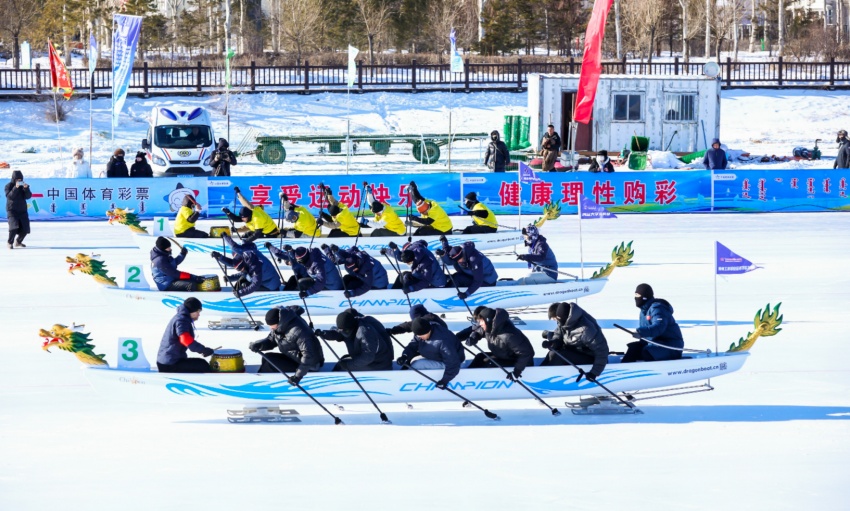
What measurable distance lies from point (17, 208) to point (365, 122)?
2021 centimetres

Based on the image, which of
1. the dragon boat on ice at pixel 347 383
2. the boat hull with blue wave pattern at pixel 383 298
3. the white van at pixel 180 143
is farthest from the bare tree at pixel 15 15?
the dragon boat on ice at pixel 347 383

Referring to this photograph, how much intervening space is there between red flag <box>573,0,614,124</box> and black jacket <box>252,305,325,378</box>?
57.7 feet

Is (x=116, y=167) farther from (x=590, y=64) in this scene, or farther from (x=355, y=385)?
(x=355, y=385)

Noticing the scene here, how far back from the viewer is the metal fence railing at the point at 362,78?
138 ft

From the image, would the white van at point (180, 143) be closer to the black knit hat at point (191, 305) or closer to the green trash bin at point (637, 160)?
the green trash bin at point (637, 160)

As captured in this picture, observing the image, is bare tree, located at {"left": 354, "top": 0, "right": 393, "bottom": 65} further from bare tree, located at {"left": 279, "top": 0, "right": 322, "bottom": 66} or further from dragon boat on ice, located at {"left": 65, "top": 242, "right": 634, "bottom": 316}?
dragon boat on ice, located at {"left": 65, "top": 242, "right": 634, "bottom": 316}

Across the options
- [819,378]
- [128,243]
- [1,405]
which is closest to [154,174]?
[128,243]

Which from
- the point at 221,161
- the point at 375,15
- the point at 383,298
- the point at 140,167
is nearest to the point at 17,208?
the point at 140,167

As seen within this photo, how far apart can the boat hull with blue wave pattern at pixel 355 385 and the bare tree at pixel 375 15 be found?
135 ft

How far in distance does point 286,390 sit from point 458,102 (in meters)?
32.3

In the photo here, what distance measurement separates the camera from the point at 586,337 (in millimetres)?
11352

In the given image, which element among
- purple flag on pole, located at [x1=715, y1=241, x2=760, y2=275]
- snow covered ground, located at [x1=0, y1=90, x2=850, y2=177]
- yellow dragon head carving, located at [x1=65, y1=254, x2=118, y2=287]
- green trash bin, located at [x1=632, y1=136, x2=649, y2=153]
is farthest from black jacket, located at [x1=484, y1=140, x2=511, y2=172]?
purple flag on pole, located at [x1=715, y1=241, x2=760, y2=275]

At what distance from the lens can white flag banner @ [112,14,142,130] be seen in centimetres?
2980

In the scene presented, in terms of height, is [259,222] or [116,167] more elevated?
[116,167]
